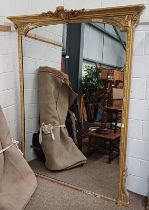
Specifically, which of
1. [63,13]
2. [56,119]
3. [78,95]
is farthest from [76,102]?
[63,13]

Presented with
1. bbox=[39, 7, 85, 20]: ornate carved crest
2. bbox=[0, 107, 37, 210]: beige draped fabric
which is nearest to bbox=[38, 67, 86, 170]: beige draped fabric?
bbox=[0, 107, 37, 210]: beige draped fabric

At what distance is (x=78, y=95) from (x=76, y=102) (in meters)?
0.05

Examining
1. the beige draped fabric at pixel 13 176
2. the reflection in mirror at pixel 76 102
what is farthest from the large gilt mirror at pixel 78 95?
the beige draped fabric at pixel 13 176

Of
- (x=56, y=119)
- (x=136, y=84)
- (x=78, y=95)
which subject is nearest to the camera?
(x=136, y=84)

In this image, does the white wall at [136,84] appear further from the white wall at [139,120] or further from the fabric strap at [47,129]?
the fabric strap at [47,129]

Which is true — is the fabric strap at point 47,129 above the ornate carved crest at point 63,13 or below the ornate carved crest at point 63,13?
below

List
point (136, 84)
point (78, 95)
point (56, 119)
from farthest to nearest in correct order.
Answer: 1. point (56, 119)
2. point (78, 95)
3. point (136, 84)

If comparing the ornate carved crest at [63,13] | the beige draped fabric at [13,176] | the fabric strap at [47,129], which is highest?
the ornate carved crest at [63,13]

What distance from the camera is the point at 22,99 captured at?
172 cm

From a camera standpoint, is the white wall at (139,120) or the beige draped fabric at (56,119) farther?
the beige draped fabric at (56,119)

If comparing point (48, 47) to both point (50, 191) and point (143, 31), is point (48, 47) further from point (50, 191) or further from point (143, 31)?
point (50, 191)

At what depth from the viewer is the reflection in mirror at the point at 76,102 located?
4.60ft

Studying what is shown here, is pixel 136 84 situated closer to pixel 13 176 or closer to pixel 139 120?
pixel 139 120

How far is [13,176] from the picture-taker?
1.42m
